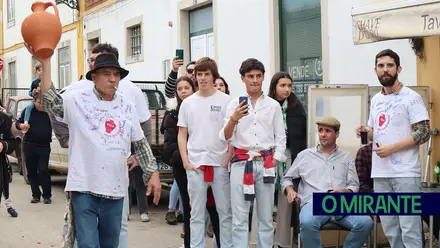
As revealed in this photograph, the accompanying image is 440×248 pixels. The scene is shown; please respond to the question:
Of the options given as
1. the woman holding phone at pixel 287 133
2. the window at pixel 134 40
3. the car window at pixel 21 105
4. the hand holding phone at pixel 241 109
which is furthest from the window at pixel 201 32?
the hand holding phone at pixel 241 109

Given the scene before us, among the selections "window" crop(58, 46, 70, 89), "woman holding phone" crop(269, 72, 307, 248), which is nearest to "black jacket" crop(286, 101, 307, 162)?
"woman holding phone" crop(269, 72, 307, 248)

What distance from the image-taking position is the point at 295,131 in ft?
24.3

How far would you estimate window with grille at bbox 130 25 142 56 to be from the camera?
18.8 metres

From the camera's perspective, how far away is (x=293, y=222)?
7316 millimetres

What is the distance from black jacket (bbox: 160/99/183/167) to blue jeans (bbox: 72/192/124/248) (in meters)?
1.92

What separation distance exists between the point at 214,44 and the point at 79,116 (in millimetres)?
9595

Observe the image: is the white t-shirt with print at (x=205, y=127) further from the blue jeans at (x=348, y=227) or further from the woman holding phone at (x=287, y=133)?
the blue jeans at (x=348, y=227)

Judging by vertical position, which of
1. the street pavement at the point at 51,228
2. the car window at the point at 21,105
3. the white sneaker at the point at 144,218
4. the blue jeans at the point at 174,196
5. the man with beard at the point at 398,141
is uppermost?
the car window at the point at 21,105

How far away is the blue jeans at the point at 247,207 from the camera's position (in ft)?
21.8

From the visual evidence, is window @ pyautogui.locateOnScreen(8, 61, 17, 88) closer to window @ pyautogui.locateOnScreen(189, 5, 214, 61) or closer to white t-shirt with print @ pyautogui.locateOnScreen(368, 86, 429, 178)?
window @ pyautogui.locateOnScreen(189, 5, 214, 61)

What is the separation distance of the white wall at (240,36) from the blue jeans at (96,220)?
7.36 m

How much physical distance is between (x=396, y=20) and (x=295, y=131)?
153cm

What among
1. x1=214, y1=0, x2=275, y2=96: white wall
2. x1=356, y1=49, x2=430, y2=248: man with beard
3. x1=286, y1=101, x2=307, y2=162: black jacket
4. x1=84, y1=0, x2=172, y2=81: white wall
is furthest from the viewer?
x1=84, y1=0, x2=172, y2=81: white wall

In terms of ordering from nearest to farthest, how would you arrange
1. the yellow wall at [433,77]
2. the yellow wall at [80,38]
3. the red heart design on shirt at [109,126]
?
the red heart design on shirt at [109,126]
the yellow wall at [433,77]
the yellow wall at [80,38]
